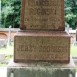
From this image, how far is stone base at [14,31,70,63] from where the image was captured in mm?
5805

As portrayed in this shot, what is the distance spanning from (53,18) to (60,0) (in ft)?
1.28

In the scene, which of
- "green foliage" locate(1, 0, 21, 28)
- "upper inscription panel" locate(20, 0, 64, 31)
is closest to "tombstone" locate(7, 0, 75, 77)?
"upper inscription panel" locate(20, 0, 64, 31)

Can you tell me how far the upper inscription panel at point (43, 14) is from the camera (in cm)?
602

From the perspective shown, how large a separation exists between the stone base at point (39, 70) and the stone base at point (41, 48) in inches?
7.5

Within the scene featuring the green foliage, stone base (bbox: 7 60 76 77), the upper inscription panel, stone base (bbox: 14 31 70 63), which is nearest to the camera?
stone base (bbox: 7 60 76 77)

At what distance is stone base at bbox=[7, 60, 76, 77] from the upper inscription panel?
32.8 inches

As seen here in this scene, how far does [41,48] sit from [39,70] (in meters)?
0.45

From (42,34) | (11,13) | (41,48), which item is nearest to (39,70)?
(41,48)

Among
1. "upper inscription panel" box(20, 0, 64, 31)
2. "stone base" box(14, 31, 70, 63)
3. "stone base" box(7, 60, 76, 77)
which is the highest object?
"upper inscription panel" box(20, 0, 64, 31)

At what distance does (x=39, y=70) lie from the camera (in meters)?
5.67

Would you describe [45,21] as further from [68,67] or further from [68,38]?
[68,67]

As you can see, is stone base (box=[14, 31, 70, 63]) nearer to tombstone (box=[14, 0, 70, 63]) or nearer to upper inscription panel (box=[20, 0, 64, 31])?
tombstone (box=[14, 0, 70, 63])

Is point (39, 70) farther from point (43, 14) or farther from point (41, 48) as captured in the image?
point (43, 14)

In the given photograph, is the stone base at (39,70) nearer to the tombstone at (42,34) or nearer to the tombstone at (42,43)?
the tombstone at (42,43)
